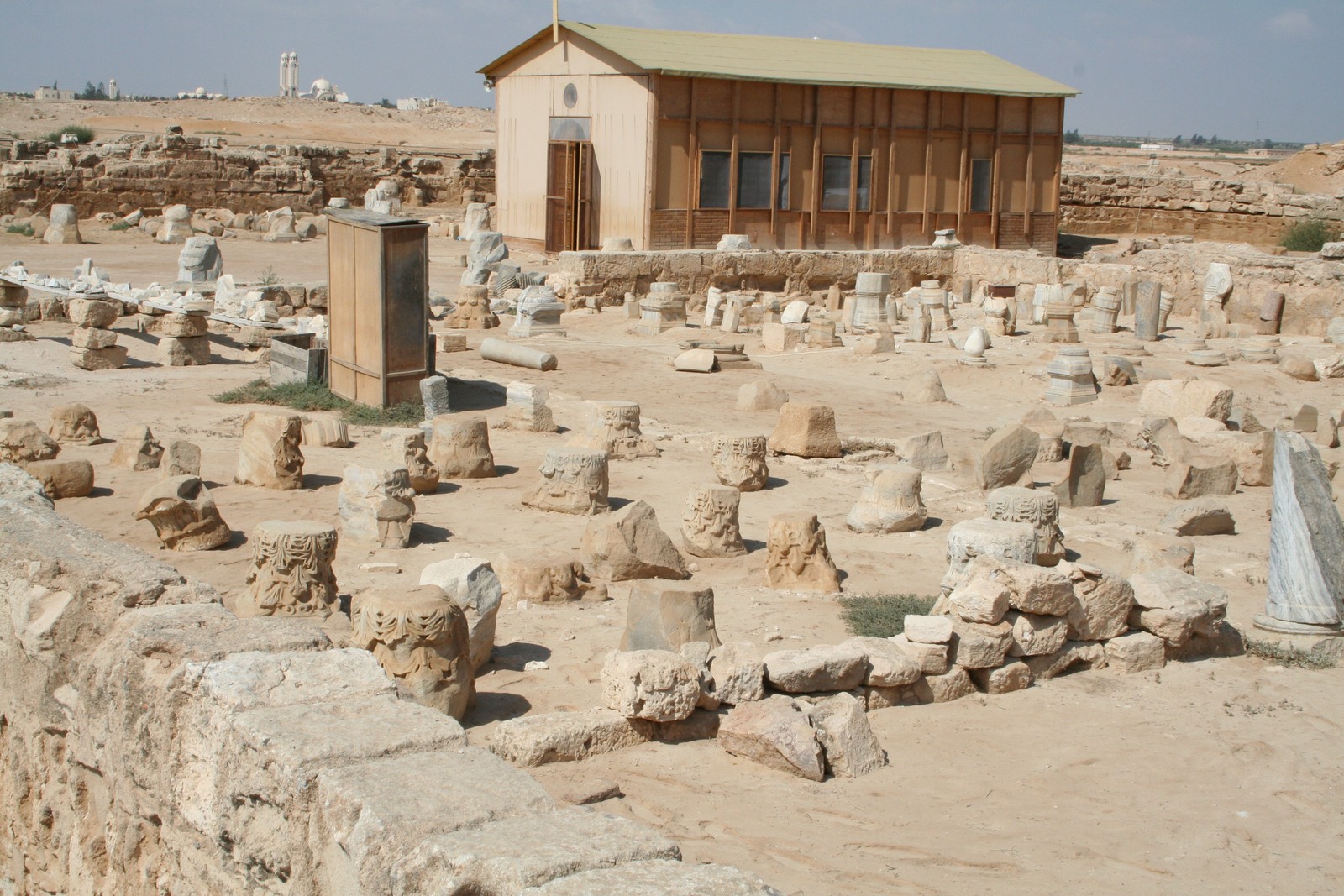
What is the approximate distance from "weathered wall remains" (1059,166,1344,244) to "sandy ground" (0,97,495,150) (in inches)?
844

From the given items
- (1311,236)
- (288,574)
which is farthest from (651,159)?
(288,574)

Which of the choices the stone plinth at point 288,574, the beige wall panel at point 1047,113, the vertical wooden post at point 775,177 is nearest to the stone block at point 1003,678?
the stone plinth at point 288,574

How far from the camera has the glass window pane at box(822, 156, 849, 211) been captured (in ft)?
81.7

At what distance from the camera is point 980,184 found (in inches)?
1043

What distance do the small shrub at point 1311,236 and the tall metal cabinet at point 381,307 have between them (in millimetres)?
20904

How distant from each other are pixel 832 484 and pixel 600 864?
26.9 ft

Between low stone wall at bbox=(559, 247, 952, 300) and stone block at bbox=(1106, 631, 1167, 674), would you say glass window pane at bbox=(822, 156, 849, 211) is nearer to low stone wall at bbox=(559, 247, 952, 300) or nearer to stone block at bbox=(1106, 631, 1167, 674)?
low stone wall at bbox=(559, 247, 952, 300)

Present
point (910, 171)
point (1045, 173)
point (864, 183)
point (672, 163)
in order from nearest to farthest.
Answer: point (672, 163) → point (864, 183) → point (910, 171) → point (1045, 173)

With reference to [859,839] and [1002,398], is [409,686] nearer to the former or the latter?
[859,839]

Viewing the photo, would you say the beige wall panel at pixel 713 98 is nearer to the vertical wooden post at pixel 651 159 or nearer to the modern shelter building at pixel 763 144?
the modern shelter building at pixel 763 144

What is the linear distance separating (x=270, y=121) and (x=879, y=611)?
5989cm

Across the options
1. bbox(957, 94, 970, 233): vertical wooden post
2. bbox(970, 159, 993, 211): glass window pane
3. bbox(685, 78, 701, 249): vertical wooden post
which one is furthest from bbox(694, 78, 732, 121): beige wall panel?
bbox(970, 159, 993, 211): glass window pane

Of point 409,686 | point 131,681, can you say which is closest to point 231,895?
point 131,681

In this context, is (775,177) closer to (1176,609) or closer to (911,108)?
(911,108)
